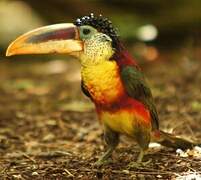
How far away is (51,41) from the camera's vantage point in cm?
414

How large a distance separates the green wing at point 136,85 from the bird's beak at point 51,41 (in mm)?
394

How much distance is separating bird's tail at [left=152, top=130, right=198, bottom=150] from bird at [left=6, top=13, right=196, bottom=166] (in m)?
0.39

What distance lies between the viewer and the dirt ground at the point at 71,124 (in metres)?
4.30

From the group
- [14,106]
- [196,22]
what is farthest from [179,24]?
[14,106]

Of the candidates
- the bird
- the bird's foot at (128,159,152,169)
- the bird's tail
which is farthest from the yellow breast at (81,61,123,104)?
the bird's tail

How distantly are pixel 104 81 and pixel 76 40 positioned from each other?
387 mm

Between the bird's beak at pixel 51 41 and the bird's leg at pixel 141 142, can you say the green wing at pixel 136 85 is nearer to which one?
the bird's leg at pixel 141 142

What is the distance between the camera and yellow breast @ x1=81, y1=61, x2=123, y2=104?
3988 mm

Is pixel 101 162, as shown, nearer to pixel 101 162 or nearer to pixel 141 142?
pixel 101 162

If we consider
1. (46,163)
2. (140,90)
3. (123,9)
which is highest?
(123,9)

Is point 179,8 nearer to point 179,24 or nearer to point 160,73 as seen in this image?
point 179,24

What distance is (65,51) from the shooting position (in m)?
4.13

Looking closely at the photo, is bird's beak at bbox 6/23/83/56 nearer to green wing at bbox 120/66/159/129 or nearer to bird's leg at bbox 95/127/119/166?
green wing at bbox 120/66/159/129

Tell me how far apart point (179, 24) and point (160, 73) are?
86.0 inches
